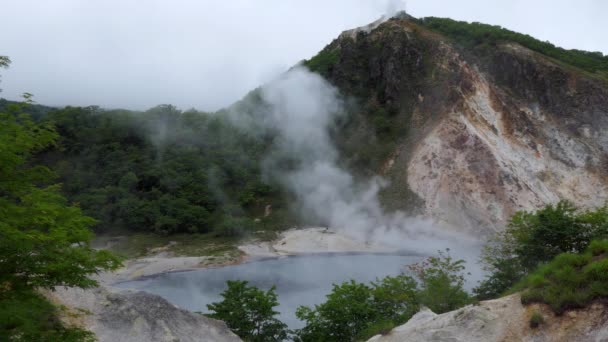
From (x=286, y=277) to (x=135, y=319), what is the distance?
12108mm

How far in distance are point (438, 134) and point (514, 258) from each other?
66.3 feet

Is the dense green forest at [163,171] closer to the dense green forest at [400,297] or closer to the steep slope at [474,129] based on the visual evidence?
the steep slope at [474,129]

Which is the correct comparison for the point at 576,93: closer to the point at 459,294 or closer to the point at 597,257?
the point at 459,294

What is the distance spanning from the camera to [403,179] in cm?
3384

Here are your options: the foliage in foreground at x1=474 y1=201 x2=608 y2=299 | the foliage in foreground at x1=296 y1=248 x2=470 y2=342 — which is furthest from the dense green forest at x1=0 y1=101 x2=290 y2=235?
the foliage in foreground at x1=474 y1=201 x2=608 y2=299

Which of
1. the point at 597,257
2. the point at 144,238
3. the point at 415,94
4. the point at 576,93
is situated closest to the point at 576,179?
the point at 576,93

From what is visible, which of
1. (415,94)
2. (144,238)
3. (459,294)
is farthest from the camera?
(415,94)

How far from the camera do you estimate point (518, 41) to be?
39594 mm

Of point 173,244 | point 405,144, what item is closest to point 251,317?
point 173,244

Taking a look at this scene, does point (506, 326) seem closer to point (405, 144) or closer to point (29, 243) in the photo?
point (29, 243)

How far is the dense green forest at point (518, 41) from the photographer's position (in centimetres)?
3972

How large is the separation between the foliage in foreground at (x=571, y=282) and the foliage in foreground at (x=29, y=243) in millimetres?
7378

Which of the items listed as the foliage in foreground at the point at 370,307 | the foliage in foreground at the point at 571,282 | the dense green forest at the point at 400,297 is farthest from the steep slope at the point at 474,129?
the foliage in foreground at the point at 571,282

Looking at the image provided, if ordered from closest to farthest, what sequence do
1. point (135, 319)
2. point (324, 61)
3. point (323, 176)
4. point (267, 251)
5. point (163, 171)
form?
point (135, 319)
point (267, 251)
point (323, 176)
point (163, 171)
point (324, 61)
